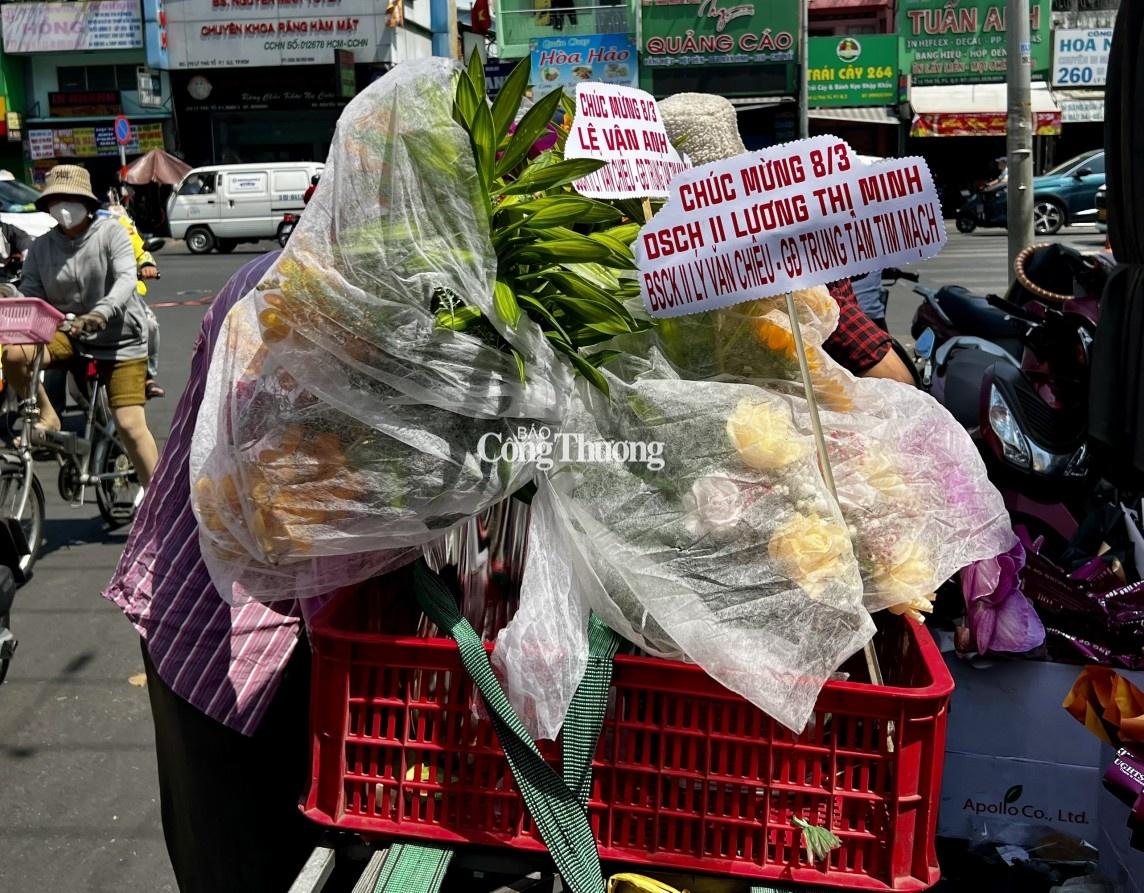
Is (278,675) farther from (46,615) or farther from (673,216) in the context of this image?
(46,615)

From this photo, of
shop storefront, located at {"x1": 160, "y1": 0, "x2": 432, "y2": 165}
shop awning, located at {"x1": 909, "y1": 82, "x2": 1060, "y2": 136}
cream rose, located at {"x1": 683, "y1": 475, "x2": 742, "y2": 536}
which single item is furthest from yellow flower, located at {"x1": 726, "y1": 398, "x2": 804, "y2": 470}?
shop storefront, located at {"x1": 160, "y1": 0, "x2": 432, "y2": 165}

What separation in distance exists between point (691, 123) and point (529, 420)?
1.05 metres

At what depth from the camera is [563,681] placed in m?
1.64

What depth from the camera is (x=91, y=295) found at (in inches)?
235

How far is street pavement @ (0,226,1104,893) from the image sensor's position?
127 inches

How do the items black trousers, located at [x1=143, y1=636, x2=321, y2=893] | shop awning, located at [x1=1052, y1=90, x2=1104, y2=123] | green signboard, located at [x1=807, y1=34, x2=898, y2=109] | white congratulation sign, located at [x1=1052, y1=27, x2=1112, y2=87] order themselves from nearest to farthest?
black trousers, located at [x1=143, y1=636, x2=321, y2=893], shop awning, located at [x1=1052, y1=90, x2=1104, y2=123], green signboard, located at [x1=807, y1=34, x2=898, y2=109], white congratulation sign, located at [x1=1052, y1=27, x2=1112, y2=87]

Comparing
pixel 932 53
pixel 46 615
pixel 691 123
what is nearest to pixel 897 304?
pixel 46 615

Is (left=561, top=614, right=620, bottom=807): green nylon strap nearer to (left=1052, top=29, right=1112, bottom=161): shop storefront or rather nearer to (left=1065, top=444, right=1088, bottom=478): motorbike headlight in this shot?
(left=1065, top=444, right=1088, bottom=478): motorbike headlight

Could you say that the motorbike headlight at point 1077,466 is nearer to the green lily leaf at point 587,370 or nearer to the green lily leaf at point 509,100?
the green lily leaf at point 587,370

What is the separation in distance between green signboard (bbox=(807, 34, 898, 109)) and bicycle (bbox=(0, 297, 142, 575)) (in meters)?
25.8

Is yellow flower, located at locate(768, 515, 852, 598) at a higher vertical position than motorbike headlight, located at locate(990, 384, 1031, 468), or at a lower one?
higher

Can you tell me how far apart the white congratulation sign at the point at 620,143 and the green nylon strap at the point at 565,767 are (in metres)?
0.74

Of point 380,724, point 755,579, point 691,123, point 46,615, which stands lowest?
point 46,615

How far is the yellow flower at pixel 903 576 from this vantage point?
5.66ft
